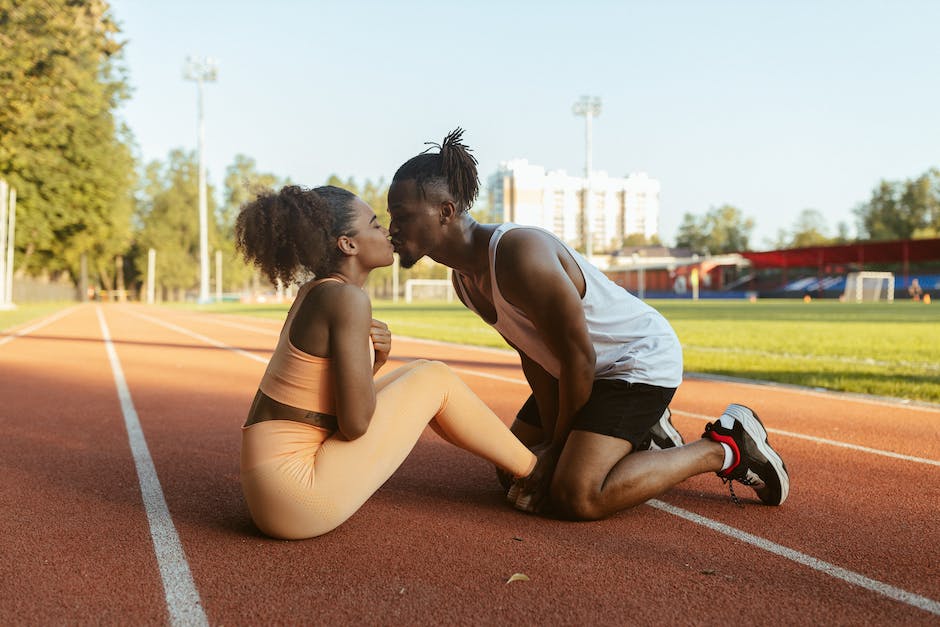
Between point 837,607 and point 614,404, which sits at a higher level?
point 614,404

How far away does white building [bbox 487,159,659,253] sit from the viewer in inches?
4727

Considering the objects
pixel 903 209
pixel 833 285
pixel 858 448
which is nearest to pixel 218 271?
pixel 833 285

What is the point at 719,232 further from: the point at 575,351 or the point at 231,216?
the point at 575,351

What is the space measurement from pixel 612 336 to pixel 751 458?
0.89 m

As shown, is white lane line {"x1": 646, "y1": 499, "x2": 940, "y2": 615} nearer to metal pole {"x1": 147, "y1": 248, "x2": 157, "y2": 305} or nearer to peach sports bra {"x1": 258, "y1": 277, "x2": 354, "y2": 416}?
peach sports bra {"x1": 258, "y1": 277, "x2": 354, "y2": 416}

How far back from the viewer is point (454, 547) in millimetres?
3307

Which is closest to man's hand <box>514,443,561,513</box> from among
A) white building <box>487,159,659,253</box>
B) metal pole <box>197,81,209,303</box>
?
metal pole <box>197,81,209,303</box>

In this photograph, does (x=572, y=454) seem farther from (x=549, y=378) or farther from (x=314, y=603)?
(x=314, y=603)

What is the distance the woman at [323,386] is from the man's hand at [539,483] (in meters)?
0.61

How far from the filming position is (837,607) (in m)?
2.67

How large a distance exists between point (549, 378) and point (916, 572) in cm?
178

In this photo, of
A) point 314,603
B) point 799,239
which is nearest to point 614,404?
point 314,603

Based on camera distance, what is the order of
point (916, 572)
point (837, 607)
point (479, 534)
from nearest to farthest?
point (837, 607) → point (916, 572) → point (479, 534)

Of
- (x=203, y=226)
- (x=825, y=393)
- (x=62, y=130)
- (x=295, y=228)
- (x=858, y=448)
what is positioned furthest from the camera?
(x=203, y=226)
